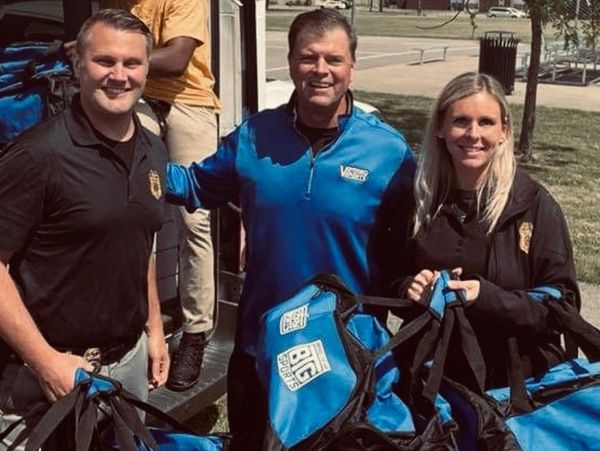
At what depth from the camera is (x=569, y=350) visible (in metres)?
2.46

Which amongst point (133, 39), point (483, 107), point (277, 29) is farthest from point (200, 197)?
point (277, 29)

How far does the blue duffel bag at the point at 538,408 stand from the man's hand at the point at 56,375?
3.03 feet

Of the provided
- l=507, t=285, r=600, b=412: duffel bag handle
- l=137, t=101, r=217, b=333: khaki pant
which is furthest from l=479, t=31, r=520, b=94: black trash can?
l=507, t=285, r=600, b=412: duffel bag handle

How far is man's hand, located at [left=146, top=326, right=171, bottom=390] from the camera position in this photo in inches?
110

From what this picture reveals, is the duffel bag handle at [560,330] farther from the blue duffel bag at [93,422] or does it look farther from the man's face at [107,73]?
the man's face at [107,73]

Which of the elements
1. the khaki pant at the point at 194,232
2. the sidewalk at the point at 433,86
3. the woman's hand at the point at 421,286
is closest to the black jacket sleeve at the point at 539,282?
the woman's hand at the point at 421,286

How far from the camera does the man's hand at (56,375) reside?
223cm

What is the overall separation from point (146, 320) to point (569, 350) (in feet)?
3.90

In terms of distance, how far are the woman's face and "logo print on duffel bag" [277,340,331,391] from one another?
0.65 metres

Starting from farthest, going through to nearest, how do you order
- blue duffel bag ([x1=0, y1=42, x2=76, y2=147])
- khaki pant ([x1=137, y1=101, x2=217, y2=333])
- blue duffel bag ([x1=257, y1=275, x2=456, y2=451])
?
1. khaki pant ([x1=137, y1=101, x2=217, y2=333])
2. blue duffel bag ([x1=0, y1=42, x2=76, y2=147])
3. blue duffel bag ([x1=257, y1=275, x2=456, y2=451])

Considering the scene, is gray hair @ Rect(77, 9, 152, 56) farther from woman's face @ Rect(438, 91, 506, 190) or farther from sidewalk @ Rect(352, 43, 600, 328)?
sidewalk @ Rect(352, 43, 600, 328)

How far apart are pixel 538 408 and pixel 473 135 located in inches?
29.2

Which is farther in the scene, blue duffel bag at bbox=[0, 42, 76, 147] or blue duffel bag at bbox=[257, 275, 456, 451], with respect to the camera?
blue duffel bag at bbox=[0, 42, 76, 147]

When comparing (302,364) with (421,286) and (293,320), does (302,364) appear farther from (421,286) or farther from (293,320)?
(421,286)
